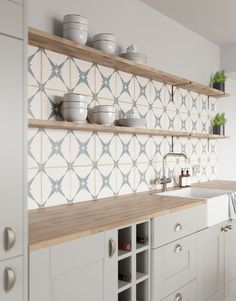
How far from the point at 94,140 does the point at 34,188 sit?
0.59 m

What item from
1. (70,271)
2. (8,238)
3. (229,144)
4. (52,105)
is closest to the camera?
(8,238)

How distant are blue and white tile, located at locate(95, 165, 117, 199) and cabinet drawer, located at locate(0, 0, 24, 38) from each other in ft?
4.49

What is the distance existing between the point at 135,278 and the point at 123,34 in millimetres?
1781

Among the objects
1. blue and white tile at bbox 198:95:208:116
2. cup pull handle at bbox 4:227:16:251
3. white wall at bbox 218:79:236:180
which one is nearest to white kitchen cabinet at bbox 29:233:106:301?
cup pull handle at bbox 4:227:16:251

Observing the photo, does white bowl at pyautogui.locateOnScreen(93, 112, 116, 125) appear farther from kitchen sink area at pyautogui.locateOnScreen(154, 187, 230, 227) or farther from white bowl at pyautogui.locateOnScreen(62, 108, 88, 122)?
kitchen sink area at pyautogui.locateOnScreen(154, 187, 230, 227)

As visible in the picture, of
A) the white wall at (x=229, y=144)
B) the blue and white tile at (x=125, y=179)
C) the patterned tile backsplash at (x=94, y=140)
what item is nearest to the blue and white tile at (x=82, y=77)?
the patterned tile backsplash at (x=94, y=140)

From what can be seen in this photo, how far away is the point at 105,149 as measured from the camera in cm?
260

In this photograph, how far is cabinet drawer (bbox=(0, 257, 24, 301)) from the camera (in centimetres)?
125

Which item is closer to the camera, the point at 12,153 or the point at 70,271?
the point at 12,153

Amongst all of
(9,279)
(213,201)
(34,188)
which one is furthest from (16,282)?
(213,201)

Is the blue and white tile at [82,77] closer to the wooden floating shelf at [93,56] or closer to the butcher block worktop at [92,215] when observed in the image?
the wooden floating shelf at [93,56]

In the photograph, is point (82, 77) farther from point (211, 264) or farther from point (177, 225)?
point (211, 264)

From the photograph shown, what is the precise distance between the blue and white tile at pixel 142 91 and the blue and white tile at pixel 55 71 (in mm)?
760

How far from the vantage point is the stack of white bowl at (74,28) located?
2131 mm
